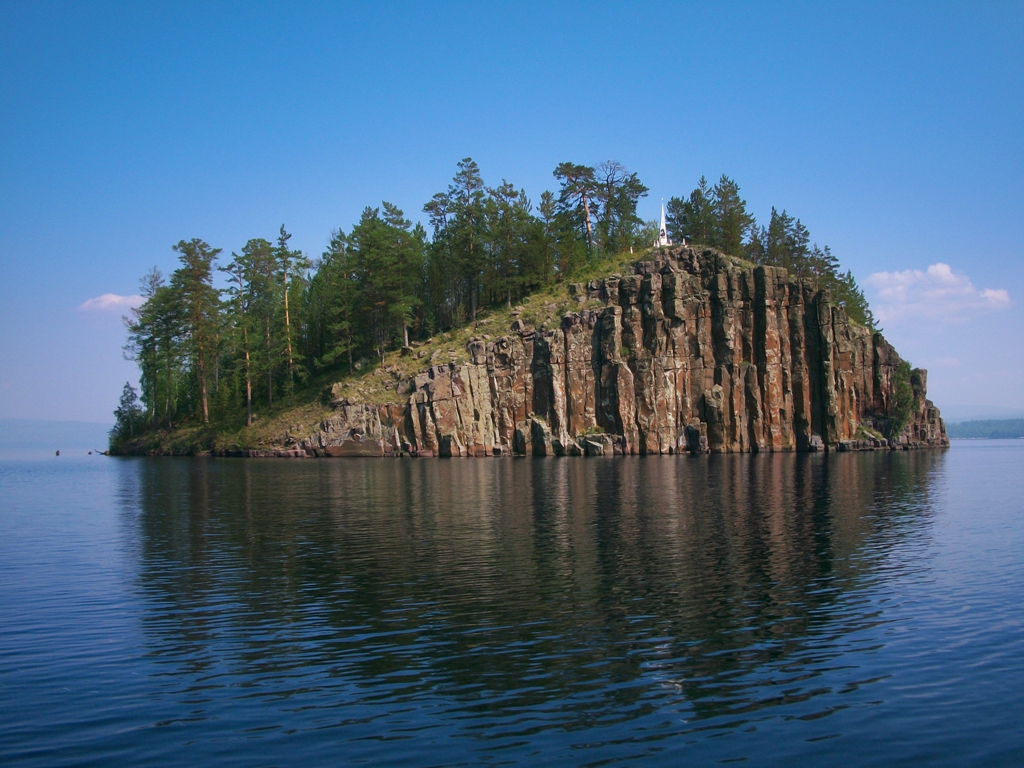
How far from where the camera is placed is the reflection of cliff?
16703 mm

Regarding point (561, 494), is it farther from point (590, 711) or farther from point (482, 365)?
point (482, 365)

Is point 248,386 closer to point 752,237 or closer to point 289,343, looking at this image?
point 289,343

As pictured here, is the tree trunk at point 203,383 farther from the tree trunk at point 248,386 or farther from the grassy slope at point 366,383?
the tree trunk at point 248,386

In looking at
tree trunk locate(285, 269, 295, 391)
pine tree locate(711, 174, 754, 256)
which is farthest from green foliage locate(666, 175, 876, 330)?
tree trunk locate(285, 269, 295, 391)

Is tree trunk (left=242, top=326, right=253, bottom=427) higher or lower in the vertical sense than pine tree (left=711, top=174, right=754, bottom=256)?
lower

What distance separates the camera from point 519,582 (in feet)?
80.4

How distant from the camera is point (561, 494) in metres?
49.6

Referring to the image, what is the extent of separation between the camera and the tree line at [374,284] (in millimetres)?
109188

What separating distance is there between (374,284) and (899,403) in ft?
257

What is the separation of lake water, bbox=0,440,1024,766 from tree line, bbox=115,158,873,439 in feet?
232

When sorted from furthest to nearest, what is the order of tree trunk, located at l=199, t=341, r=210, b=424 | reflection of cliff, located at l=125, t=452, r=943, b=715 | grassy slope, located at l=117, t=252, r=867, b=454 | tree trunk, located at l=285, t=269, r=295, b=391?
tree trunk, located at l=199, t=341, r=210, b=424
tree trunk, located at l=285, t=269, r=295, b=391
grassy slope, located at l=117, t=252, r=867, b=454
reflection of cliff, located at l=125, t=452, r=943, b=715

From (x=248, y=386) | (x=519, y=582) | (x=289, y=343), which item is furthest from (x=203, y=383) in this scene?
(x=519, y=582)

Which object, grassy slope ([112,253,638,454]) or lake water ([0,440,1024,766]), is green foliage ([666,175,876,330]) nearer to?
grassy slope ([112,253,638,454])

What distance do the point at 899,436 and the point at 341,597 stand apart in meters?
106
